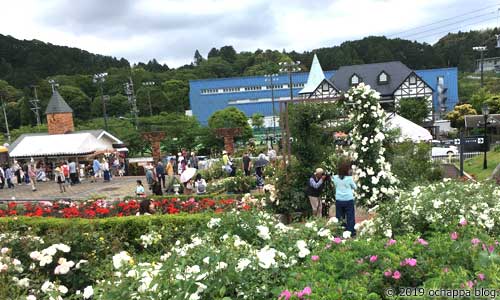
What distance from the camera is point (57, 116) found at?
28.2 meters

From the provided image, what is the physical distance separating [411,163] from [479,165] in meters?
7.57

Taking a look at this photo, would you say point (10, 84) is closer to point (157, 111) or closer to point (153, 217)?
point (157, 111)

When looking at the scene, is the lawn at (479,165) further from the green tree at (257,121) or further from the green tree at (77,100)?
the green tree at (77,100)

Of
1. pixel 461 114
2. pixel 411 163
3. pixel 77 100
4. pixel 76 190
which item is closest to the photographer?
pixel 411 163

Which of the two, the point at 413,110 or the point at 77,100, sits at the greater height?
the point at 77,100

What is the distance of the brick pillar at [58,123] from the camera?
28188mm

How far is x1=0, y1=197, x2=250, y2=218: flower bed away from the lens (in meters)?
8.34

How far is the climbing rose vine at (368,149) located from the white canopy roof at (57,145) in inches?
745

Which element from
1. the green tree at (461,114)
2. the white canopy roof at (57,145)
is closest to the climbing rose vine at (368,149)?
the white canopy roof at (57,145)

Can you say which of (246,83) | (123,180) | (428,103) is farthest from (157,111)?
(123,180)

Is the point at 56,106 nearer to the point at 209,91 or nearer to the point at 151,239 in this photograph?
the point at 151,239

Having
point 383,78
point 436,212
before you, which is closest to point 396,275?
point 436,212

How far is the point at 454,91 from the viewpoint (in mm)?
50969

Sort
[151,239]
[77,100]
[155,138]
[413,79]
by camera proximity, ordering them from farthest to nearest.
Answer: [77,100] → [413,79] → [155,138] → [151,239]
